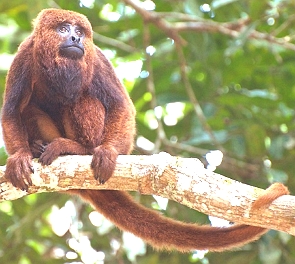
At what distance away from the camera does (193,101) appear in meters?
4.76

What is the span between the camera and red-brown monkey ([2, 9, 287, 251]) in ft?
10.8

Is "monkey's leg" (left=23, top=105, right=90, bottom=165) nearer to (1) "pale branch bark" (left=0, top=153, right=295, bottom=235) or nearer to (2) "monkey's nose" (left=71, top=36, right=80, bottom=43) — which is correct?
(1) "pale branch bark" (left=0, top=153, right=295, bottom=235)

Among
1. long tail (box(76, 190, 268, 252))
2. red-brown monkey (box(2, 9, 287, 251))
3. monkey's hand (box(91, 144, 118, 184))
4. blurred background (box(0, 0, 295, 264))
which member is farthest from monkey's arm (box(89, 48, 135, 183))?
blurred background (box(0, 0, 295, 264))

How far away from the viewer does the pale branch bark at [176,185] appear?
2.67 m

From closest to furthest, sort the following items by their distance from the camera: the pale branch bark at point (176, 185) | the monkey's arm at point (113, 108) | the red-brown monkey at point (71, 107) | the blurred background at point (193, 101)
A: the pale branch bark at point (176, 185), the red-brown monkey at point (71, 107), the monkey's arm at point (113, 108), the blurred background at point (193, 101)

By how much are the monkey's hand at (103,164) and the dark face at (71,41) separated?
0.61 m

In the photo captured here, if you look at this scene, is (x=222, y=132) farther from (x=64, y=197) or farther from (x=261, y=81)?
(x=64, y=197)

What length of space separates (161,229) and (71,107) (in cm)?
84

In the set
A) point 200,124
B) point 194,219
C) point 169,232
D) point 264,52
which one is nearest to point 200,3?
point 264,52

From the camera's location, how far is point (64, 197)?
4555 mm

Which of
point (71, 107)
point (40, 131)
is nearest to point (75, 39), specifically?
point (71, 107)

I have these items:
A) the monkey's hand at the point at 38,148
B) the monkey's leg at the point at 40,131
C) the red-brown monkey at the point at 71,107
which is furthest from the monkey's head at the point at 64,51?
the monkey's hand at the point at 38,148

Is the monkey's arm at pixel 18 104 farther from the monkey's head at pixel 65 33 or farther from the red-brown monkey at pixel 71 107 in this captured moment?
the monkey's head at pixel 65 33

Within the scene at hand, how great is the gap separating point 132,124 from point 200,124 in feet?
4.66
